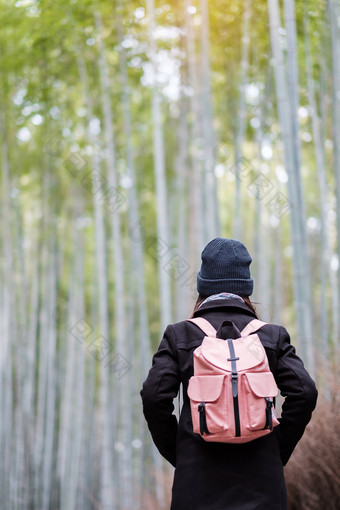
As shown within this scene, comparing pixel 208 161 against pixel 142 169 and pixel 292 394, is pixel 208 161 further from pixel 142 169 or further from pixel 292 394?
pixel 142 169

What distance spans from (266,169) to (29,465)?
16.0ft

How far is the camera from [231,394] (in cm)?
133

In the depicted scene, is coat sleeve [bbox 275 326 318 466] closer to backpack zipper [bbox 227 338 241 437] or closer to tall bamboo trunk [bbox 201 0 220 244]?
backpack zipper [bbox 227 338 241 437]

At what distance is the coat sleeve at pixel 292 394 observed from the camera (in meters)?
1.43

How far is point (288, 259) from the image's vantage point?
11125mm

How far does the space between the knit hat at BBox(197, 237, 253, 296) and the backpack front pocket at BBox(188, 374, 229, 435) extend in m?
0.26

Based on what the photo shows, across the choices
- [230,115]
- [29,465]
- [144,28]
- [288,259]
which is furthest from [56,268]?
[288,259]

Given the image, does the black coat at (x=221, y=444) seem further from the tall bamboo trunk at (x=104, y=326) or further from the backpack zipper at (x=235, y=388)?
the tall bamboo trunk at (x=104, y=326)

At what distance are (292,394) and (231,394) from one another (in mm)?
185

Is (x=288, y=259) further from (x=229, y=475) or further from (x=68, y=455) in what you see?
(x=229, y=475)

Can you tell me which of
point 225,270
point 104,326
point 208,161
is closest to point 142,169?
point 104,326

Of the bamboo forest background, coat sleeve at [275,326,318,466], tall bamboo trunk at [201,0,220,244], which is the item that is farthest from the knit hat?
tall bamboo trunk at [201,0,220,244]

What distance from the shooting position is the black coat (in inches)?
53.4

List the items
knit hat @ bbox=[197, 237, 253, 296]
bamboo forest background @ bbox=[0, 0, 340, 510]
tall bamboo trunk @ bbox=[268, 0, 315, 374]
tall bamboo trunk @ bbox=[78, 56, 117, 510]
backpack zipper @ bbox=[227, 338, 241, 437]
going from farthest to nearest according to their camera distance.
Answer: tall bamboo trunk @ bbox=[78, 56, 117, 510]
bamboo forest background @ bbox=[0, 0, 340, 510]
tall bamboo trunk @ bbox=[268, 0, 315, 374]
knit hat @ bbox=[197, 237, 253, 296]
backpack zipper @ bbox=[227, 338, 241, 437]
